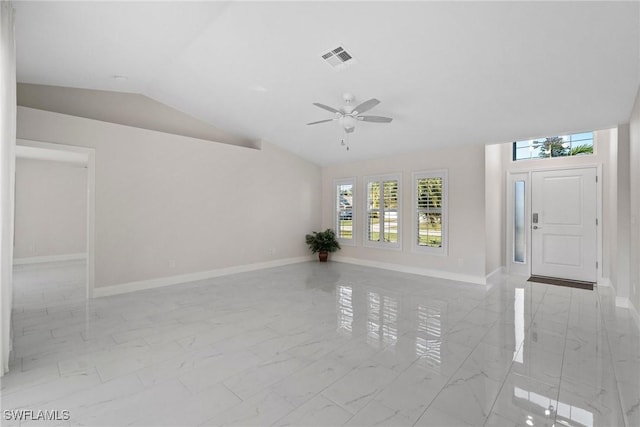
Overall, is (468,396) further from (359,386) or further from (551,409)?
(359,386)

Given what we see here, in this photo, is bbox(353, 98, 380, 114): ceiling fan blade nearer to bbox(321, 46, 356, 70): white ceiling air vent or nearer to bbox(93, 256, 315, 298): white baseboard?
bbox(321, 46, 356, 70): white ceiling air vent

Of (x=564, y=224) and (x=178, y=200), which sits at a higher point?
(x=178, y=200)

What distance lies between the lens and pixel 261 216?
6828 millimetres

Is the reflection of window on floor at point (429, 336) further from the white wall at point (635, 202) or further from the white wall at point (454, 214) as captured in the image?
the white wall at point (635, 202)

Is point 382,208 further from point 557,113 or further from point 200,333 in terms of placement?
point 200,333

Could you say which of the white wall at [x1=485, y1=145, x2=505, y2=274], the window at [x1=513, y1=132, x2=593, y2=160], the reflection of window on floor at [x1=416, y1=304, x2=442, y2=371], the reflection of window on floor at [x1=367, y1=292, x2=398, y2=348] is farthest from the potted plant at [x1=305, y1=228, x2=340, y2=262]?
the window at [x1=513, y1=132, x2=593, y2=160]

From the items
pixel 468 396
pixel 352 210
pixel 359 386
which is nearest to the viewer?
pixel 468 396

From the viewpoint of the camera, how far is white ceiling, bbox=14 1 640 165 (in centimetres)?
280

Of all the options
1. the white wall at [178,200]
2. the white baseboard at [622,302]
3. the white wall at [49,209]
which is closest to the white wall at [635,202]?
the white baseboard at [622,302]

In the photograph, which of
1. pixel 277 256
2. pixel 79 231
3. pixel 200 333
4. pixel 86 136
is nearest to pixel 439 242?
pixel 277 256

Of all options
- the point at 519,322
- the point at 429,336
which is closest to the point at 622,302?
the point at 519,322

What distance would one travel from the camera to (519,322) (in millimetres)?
3531

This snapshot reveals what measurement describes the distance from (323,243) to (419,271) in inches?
97.2

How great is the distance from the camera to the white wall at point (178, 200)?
15.4 ft
